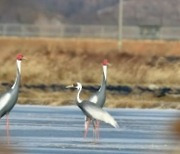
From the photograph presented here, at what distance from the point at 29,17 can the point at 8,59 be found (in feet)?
242

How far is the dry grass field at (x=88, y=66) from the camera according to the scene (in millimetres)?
36688

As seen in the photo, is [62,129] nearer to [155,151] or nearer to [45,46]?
[155,151]

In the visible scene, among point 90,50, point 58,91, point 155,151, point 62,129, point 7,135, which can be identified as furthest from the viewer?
point 90,50

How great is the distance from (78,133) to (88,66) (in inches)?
896

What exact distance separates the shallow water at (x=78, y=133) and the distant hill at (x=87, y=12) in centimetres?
8084

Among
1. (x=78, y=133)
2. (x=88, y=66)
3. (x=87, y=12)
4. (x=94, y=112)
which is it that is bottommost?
(x=87, y=12)

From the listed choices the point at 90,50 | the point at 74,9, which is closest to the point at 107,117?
the point at 90,50

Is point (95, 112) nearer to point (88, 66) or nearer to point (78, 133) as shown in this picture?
point (78, 133)

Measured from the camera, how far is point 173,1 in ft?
437

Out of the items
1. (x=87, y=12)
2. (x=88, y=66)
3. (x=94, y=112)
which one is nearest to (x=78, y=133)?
(x=94, y=112)

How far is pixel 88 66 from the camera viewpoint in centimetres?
4003

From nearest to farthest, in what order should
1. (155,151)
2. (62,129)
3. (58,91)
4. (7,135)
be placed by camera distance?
(155,151), (7,135), (62,129), (58,91)

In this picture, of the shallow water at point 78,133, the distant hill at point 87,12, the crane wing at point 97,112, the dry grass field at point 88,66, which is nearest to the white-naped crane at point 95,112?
the crane wing at point 97,112

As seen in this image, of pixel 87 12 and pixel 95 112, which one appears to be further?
pixel 87 12
